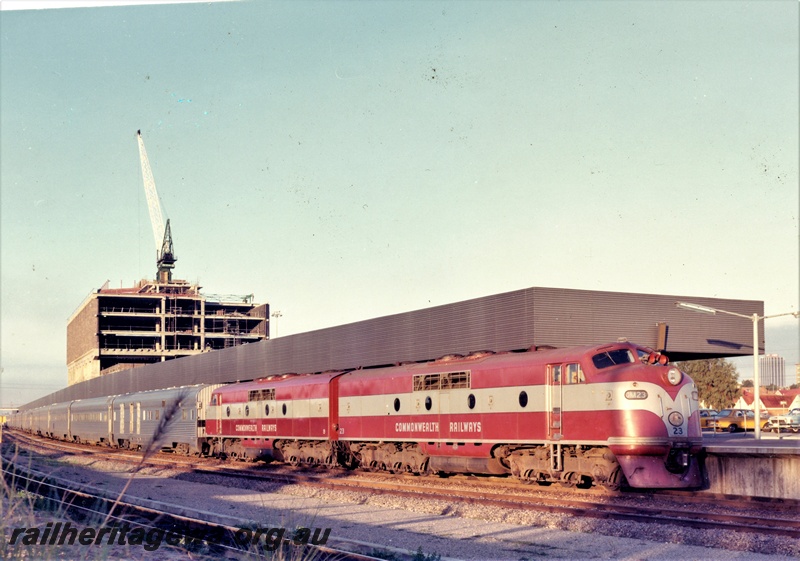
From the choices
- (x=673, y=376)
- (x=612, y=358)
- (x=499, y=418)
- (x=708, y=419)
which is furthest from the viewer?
(x=708, y=419)

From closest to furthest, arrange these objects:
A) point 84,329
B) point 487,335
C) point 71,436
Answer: point 487,335, point 71,436, point 84,329

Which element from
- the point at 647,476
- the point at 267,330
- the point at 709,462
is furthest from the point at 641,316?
the point at 267,330

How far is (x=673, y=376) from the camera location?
20.1 metres

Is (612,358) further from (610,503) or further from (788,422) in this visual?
(788,422)

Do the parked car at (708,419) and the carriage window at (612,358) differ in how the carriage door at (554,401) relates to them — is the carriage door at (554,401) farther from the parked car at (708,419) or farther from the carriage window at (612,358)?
the parked car at (708,419)

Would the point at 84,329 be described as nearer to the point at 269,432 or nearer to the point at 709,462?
the point at 269,432

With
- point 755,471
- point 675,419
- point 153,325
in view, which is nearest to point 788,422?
point 755,471

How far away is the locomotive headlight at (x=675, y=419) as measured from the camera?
19.8m

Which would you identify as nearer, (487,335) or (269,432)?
(269,432)

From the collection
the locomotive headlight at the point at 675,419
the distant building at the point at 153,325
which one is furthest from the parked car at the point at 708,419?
the distant building at the point at 153,325

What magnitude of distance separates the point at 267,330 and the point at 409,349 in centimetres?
11786

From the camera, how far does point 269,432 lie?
119ft

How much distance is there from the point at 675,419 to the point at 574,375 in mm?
2618

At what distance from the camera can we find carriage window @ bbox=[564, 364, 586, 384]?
823 inches
